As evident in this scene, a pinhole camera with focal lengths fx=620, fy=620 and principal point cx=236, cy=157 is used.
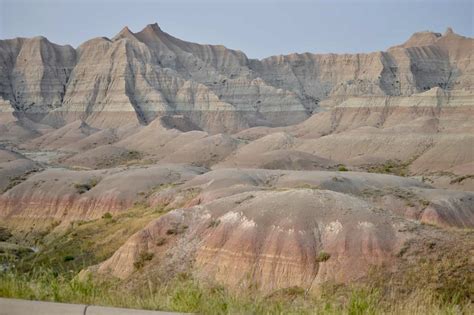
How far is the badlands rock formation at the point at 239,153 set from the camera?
2684 cm

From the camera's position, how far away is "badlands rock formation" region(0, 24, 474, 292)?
88.1ft

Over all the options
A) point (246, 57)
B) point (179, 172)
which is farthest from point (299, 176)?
point (246, 57)

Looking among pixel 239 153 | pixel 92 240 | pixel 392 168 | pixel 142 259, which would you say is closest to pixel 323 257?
pixel 142 259

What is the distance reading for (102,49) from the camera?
160 m

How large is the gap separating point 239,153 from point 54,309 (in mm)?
87543

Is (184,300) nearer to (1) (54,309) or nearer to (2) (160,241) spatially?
(1) (54,309)

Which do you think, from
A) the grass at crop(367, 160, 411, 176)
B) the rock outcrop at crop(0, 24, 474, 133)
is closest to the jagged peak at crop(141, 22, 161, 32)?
the rock outcrop at crop(0, 24, 474, 133)

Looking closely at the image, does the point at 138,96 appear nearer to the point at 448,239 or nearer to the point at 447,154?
the point at 447,154

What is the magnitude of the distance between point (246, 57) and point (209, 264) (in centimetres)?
17325

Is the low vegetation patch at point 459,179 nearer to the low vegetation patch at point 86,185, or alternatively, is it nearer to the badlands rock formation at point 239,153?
the badlands rock formation at point 239,153

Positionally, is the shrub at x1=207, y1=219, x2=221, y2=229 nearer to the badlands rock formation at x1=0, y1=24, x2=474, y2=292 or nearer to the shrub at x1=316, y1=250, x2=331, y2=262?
the badlands rock formation at x1=0, y1=24, x2=474, y2=292

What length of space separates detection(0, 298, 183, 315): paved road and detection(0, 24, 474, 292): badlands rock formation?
19.4ft

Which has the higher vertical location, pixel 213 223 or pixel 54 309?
pixel 54 309

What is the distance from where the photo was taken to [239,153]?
94812 mm
